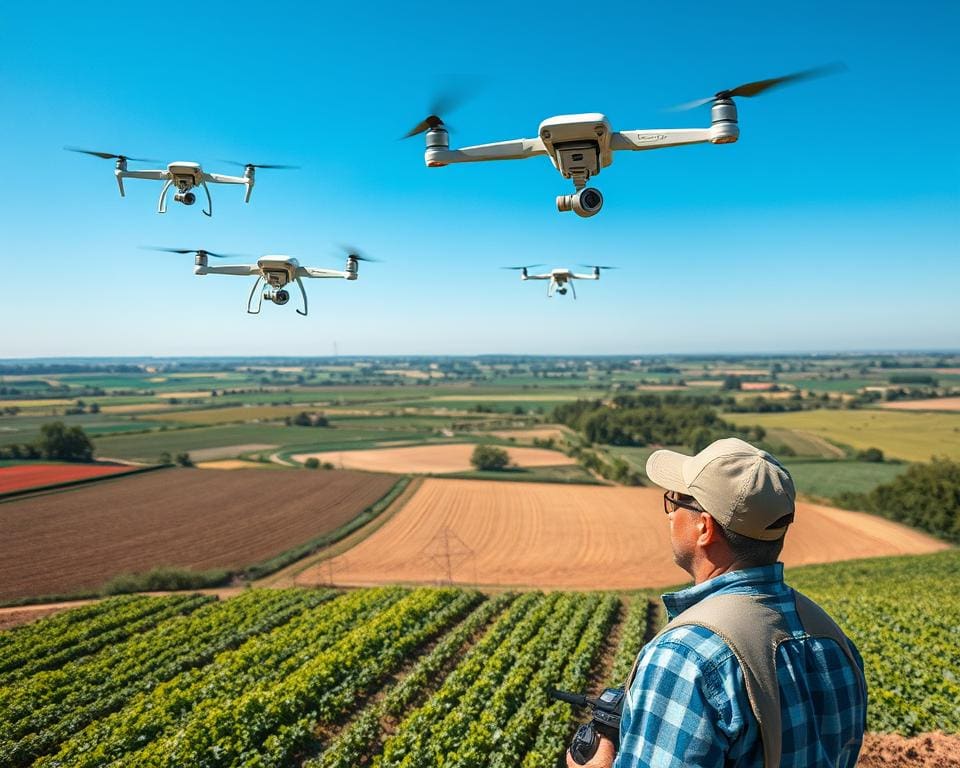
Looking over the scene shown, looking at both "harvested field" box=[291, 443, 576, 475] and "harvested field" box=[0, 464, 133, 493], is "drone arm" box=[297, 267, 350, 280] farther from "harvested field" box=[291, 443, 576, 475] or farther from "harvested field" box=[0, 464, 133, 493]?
"harvested field" box=[291, 443, 576, 475]

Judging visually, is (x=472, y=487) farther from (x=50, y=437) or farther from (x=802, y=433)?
(x=802, y=433)

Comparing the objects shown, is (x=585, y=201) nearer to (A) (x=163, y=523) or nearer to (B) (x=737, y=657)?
(B) (x=737, y=657)

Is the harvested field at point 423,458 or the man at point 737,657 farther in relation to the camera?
the harvested field at point 423,458

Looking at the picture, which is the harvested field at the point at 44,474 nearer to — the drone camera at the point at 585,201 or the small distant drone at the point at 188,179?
the small distant drone at the point at 188,179

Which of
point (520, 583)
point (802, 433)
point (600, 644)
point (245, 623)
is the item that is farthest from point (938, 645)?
point (802, 433)

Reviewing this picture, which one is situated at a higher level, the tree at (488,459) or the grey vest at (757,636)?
the grey vest at (757,636)

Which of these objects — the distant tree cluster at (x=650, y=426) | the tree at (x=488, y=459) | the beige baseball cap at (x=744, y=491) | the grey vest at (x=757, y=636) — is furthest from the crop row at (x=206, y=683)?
the distant tree cluster at (x=650, y=426)

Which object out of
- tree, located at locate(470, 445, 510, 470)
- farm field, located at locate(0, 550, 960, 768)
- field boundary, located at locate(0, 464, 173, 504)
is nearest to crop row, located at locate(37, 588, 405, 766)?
farm field, located at locate(0, 550, 960, 768)
